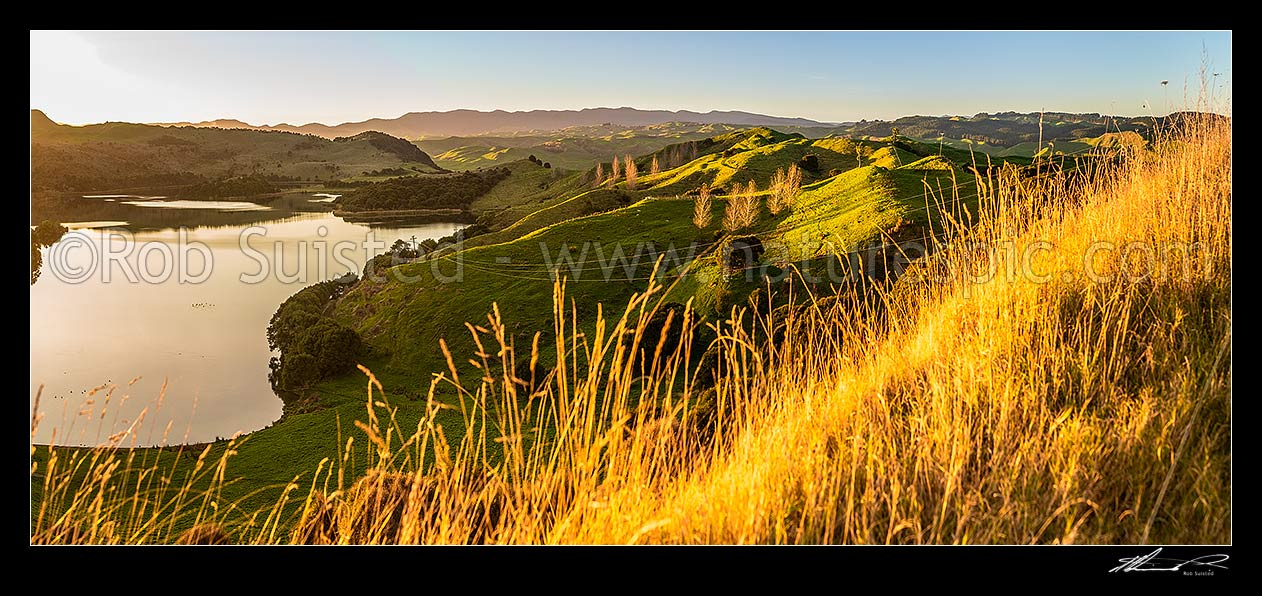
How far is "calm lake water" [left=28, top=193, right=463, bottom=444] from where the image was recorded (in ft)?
47.5

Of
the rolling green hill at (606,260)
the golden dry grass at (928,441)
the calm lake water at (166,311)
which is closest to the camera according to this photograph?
the golden dry grass at (928,441)

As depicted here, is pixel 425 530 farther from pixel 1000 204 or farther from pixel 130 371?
pixel 130 371

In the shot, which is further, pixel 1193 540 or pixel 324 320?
pixel 324 320

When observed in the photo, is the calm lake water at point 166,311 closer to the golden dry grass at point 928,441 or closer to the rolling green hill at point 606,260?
the golden dry grass at point 928,441

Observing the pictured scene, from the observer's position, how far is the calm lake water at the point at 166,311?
47.5 ft

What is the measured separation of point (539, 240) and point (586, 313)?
774cm
